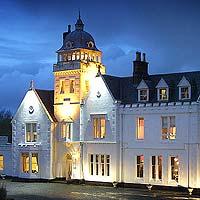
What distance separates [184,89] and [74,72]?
11.0m

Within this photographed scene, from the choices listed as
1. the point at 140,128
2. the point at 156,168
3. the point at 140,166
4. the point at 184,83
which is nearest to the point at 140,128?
the point at 140,128

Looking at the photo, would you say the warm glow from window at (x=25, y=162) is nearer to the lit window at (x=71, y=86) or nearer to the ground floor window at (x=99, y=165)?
the ground floor window at (x=99, y=165)

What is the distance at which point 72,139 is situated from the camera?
158 ft

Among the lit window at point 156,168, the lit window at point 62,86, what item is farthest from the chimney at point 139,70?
the lit window at point 156,168

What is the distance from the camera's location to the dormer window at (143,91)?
4422cm

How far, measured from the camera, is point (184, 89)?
42125 millimetres

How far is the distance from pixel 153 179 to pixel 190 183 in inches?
130

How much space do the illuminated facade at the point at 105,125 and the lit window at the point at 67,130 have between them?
9 cm

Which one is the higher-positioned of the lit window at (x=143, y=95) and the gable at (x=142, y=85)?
the gable at (x=142, y=85)

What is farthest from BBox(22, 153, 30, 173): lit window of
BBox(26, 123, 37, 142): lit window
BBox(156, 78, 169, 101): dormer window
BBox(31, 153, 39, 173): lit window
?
BBox(156, 78, 169, 101): dormer window

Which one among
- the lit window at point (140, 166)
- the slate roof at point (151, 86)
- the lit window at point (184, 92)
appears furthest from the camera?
the lit window at point (140, 166)

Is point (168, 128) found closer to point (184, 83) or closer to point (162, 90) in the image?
point (162, 90)

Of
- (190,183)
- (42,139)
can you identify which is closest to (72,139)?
(42,139)

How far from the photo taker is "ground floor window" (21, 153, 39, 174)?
4966 cm
